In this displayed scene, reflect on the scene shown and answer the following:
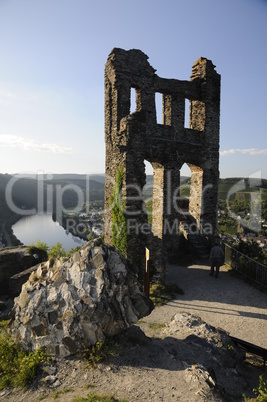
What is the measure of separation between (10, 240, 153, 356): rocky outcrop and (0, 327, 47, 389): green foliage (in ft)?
0.64

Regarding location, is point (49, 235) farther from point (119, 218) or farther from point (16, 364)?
point (16, 364)

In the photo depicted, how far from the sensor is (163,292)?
10352 mm

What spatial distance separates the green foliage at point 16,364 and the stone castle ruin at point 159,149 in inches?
219

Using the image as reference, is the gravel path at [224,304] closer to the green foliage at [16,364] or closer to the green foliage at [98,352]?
the green foliage at [98,352]

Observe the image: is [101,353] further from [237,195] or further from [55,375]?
[237,195]

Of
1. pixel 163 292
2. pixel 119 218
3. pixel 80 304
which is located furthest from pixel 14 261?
pixel 80 304

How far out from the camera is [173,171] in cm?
1319

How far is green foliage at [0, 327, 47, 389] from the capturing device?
16.6ft

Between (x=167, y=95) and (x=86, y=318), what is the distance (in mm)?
11943

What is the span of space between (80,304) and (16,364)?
1875 millimetres

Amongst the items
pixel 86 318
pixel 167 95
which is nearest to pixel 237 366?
pixel 86 318

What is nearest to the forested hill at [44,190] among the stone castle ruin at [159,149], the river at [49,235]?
the river at [49,235]

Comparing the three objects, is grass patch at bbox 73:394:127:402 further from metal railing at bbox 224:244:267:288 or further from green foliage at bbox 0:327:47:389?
metal railing at bbox 224:244:267:288

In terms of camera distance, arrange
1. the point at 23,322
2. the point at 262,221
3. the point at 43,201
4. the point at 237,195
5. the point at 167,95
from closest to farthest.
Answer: the point at 23,322
the point at 167,95
the point at 262,221
the point at 237,195
the point at 43,201
